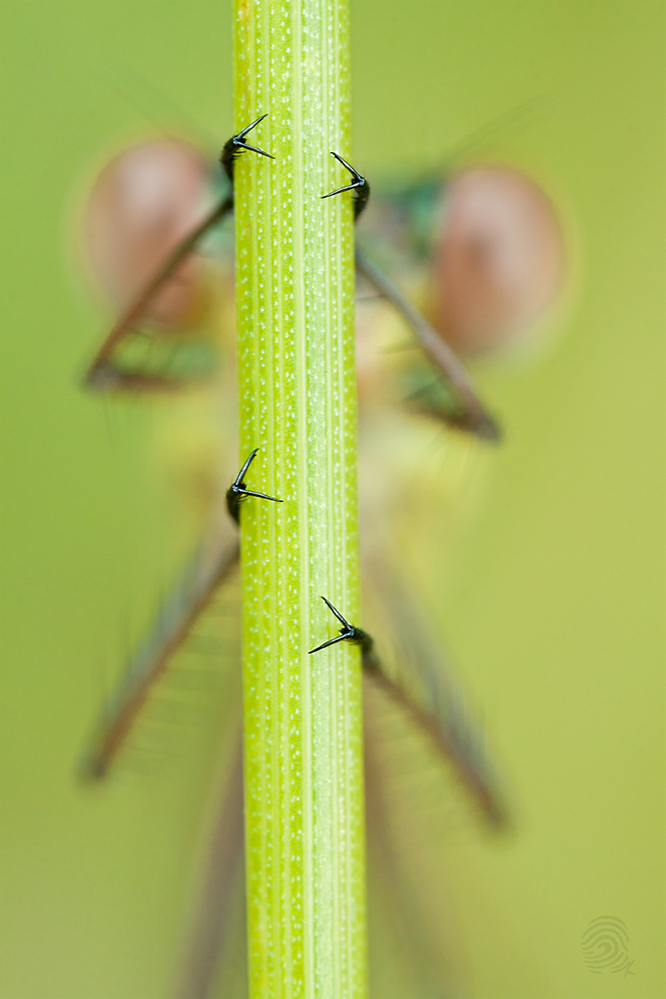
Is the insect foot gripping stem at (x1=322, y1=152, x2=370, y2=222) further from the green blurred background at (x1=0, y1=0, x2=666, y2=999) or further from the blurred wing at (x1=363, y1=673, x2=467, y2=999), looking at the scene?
the blurred wing at (x1=363, y1=673, x2=467, y2=999)

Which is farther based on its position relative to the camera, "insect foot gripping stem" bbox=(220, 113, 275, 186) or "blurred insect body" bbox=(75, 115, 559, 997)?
"blurred insect body" bbox=(75, 115, 559, 997)

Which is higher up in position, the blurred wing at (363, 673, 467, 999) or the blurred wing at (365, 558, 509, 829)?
the blurred wing at (365, 558, 509, 829)

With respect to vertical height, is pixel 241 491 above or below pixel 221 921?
above

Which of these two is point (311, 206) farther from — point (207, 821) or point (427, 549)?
point (207, 821)

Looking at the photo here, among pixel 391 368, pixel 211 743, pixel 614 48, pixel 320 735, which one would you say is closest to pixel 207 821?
pixel 211 743
